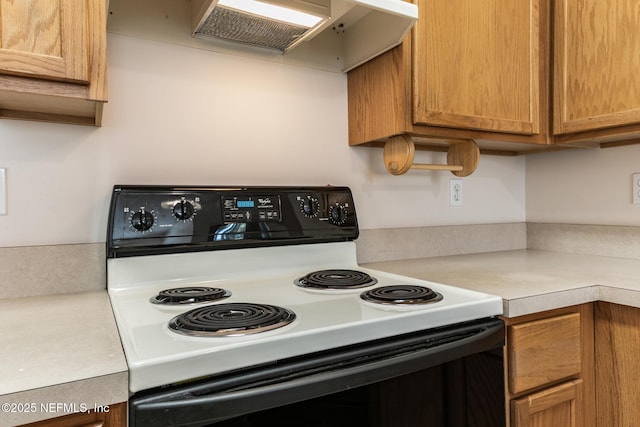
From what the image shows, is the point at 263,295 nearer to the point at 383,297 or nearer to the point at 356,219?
the point at 383,297

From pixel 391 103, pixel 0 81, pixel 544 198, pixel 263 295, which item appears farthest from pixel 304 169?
pixel 544 198

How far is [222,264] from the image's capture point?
1.20 metres

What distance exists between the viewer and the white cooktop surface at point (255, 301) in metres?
0.62

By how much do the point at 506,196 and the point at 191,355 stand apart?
165cm

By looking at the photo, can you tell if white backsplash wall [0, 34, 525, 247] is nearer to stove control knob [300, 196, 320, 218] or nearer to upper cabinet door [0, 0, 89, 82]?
stove control knob [300, 196, 320, 218]

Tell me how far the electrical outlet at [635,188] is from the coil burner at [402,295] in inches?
42.0

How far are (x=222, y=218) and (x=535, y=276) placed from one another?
916mm

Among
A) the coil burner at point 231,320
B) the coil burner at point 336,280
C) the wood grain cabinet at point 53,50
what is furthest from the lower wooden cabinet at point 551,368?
the wood grain cabinet at point 53,50

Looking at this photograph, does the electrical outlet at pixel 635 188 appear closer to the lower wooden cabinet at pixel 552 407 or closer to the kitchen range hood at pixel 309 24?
the lower wooden cabinet at pixel 552 407

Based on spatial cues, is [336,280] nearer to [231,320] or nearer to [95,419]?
[231,320]

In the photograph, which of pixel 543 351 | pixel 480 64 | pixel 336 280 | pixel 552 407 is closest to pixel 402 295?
pixel 336 280

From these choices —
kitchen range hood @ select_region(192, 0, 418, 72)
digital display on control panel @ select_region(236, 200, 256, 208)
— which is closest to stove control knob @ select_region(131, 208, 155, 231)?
digital display on control panel @ select_region(236, 200, 256, 208)

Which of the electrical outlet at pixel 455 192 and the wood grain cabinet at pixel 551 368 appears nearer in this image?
the wood grain cabinet at pixel 551 368

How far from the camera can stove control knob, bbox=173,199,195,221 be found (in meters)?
1.12
